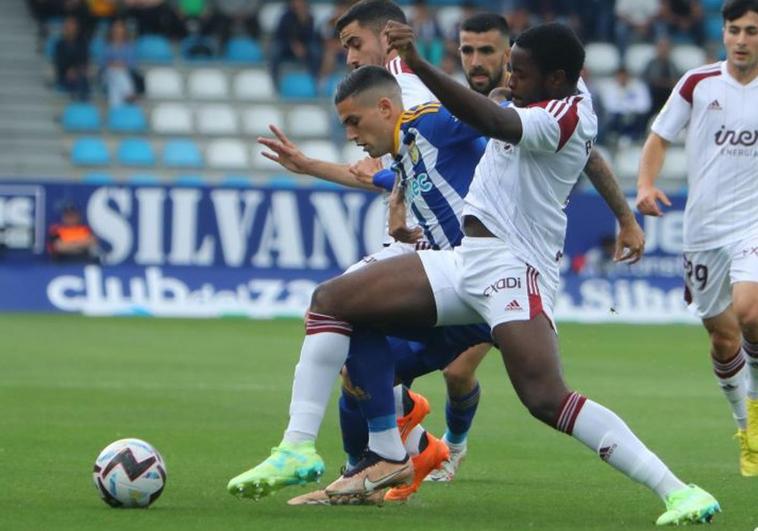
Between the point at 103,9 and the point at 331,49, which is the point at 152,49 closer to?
the point at 103,9

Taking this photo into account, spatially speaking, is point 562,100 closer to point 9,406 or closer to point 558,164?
point 558,164

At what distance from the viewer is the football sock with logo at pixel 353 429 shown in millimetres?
7910

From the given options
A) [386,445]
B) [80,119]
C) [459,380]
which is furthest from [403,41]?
[80,119]

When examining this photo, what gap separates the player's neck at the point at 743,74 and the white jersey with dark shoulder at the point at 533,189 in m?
2.67

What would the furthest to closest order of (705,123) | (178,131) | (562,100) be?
(178,131) < (705,123) < (562,100)

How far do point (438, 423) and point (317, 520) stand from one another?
4.59 metres

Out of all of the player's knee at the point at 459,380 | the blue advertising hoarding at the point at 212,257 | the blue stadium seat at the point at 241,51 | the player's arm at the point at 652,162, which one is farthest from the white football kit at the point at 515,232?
the blue stadium seat at the point at 241,51

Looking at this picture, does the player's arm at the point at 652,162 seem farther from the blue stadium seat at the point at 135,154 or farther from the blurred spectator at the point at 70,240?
the blue stadium seat at the point at 135,154

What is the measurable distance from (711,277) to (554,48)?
10.3 ft

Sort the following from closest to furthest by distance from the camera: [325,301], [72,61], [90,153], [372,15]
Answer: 1. [325,301]
2. [372,15]
3. [90,153]
4. [72,61]

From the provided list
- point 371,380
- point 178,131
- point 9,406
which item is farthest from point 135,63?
point 371,380

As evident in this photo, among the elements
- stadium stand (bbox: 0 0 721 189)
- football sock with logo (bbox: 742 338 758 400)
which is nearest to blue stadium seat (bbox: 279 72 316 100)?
stadium stand (bbox: 0 0 721 189)

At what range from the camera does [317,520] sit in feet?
23.3

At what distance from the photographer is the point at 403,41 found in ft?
21.3
